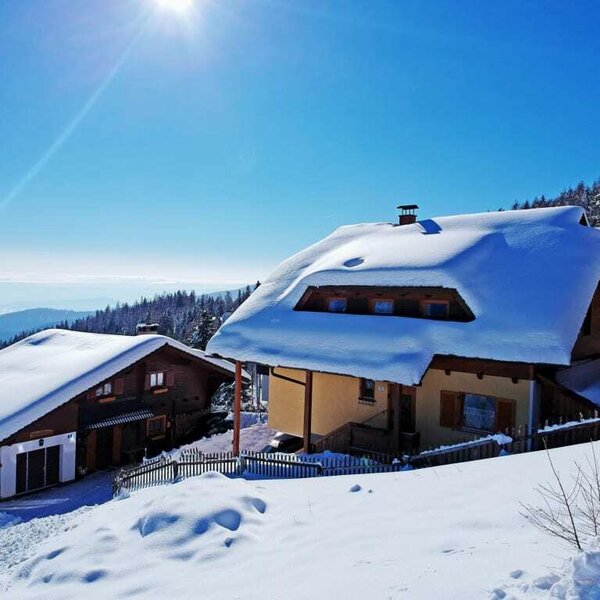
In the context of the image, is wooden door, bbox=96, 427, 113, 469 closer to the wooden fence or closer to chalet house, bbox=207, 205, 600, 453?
the wooden fence

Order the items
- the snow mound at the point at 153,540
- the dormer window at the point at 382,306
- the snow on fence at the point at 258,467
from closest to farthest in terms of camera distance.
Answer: the snow mound at the point at 153,540, the snow on fence at the point at 258,467, the dormer window at the point at 382,306

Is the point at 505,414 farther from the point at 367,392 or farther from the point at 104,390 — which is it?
the point at 104,390

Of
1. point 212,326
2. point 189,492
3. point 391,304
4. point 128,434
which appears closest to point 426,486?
point 189,492

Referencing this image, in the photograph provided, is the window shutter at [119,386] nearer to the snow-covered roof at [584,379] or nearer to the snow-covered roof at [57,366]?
the snow-covered roof at [57,366]

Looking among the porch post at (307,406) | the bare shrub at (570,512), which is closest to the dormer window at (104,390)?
the porch post at (307,406)

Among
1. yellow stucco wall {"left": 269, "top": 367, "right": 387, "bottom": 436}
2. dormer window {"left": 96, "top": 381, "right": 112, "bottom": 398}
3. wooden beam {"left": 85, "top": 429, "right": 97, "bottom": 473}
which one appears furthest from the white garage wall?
yellow stucco wall {"left": 269, "top": 367, "right": 387, "bottom": 436}

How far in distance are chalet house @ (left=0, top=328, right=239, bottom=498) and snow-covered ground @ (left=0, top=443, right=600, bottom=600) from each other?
34.2 feet

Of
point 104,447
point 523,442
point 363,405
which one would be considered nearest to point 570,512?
point 523,442

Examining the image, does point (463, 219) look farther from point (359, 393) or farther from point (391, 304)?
point (359, 393)

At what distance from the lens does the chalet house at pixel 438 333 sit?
13258mm

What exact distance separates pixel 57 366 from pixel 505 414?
64.1 feet

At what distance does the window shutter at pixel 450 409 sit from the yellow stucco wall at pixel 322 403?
6.77 ft

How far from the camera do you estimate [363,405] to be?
56.9 ft

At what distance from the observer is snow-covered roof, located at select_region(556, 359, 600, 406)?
1448 centimetres
